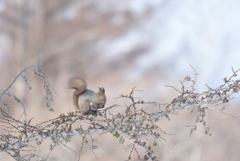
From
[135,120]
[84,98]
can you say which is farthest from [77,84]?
[135,120]

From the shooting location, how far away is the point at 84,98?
3.74 meters

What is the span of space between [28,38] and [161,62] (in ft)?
9.90

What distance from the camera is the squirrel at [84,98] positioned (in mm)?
3670

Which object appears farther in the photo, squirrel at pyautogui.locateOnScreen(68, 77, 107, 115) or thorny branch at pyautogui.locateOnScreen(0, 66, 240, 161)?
squirrel at pyautogui.locateOnScreen(68, 77, 107, 115)

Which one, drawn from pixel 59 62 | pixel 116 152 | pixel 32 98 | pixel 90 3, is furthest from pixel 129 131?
pixel 90 3

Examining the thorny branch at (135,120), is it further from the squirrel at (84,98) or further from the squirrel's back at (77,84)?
the squirrel's back at (77,84)

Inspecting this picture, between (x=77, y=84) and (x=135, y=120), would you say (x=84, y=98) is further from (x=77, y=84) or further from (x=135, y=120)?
(x=135, y=120)

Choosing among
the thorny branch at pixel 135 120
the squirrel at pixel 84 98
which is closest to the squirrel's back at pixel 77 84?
the squirrel at pixel 84 98

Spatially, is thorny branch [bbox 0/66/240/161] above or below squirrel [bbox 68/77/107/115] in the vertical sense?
below

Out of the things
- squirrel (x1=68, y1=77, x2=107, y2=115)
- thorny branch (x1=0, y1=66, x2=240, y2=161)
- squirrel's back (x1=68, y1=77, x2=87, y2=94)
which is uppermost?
squirrel's back (x1=68, y1=77, x2=87, y2=94)

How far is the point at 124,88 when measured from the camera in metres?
14.8

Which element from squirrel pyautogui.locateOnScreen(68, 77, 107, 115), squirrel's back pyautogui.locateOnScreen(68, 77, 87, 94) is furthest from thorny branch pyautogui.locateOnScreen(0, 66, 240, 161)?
squirrel's back pyautogui.locateOnScreen(68, 77, 87, 94)

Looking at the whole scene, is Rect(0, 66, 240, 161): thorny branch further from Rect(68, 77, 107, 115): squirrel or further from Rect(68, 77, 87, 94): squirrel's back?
Rect(68, 77, 87, 94): squirrel's back

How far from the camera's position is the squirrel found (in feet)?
12.0
